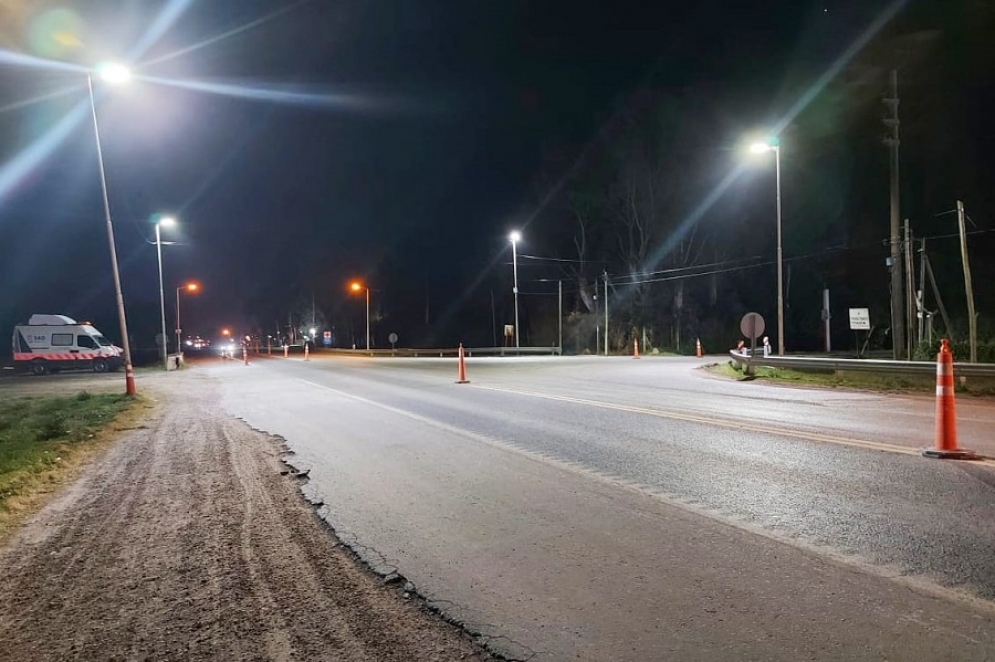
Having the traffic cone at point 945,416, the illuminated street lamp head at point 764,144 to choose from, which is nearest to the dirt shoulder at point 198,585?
the traffic cone at point 945,416

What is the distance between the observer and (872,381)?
1631cm

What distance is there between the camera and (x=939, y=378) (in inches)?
284

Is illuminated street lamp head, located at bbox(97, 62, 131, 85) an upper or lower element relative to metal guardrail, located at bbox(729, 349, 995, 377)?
upper

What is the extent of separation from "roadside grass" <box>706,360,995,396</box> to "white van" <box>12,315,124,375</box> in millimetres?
38057

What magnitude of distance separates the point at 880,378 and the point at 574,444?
470 inches

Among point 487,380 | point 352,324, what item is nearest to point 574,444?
point 487,380

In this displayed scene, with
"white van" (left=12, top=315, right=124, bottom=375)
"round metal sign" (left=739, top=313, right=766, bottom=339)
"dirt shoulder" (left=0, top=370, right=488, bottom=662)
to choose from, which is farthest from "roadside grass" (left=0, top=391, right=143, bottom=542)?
"white van" (left=12, top=315, right=124, bottom=375)

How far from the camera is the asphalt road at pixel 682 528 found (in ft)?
10.6

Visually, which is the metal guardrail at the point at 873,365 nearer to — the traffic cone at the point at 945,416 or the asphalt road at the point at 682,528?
the asphalt road at the point at 682,528

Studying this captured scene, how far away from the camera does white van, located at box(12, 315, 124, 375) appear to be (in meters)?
38.9

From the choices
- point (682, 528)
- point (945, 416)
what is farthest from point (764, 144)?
point (682, 528)

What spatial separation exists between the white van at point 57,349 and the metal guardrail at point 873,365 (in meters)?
37.7

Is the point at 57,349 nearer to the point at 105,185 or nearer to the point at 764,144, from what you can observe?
the point at 105,185

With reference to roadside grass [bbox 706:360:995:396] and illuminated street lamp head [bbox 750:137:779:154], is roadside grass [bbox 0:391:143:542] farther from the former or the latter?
illuminated street lamp head [bbox 750:137:779:154]
